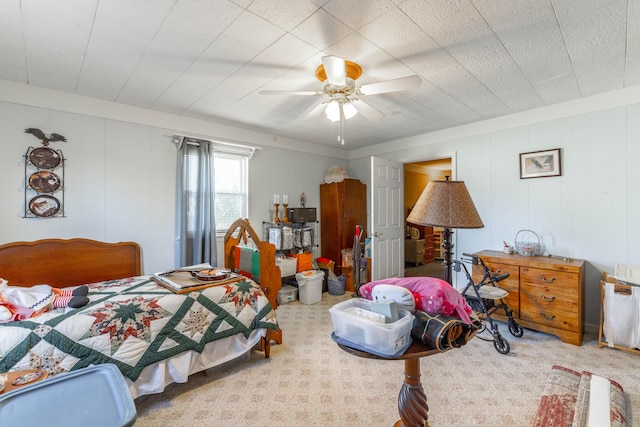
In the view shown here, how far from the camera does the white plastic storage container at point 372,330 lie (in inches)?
42.1

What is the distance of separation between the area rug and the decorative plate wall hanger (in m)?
4.04

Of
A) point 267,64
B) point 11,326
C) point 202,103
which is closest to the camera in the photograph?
point 11,326

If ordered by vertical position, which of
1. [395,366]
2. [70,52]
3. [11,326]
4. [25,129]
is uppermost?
[70,52]

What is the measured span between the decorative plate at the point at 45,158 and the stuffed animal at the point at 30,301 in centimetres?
119

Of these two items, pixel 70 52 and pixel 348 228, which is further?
pixel 348 228

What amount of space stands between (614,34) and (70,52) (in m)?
3.67

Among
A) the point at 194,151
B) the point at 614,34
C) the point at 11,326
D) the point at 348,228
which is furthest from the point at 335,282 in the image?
the point at 614,34

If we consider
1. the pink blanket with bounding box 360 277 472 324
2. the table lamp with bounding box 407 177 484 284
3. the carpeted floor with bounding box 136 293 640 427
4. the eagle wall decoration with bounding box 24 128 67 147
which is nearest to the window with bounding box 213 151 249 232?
the eagle wall decoration with bounding box 24 128 67 147

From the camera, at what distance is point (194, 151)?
138 inches

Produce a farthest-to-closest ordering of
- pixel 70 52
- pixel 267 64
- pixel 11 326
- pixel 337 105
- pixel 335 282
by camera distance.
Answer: pixel 335 282 → pixel 337 105 → pixel 267 64 → pixel 70 52 → pixel 11 326

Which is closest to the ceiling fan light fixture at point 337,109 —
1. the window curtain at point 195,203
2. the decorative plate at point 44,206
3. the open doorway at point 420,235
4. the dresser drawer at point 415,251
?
the window curtain at point 195,203

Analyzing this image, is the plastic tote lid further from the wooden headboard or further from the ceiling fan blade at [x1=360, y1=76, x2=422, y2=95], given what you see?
the ceiling fan blade at [x1=360, y1=76, x2=422, y2=95]

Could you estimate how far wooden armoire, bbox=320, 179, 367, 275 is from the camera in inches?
183

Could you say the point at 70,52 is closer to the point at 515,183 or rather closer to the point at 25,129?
the point at 25,129
